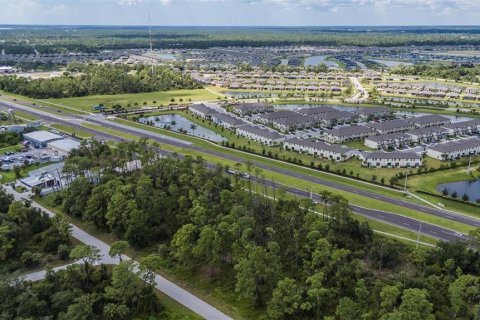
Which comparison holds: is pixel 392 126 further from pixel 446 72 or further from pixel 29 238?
pixel 446 72

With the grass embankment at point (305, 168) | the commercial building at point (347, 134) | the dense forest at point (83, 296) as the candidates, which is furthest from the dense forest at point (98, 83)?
the dense forest at point (83, 296)

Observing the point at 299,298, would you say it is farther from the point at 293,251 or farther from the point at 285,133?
the point at 285,133

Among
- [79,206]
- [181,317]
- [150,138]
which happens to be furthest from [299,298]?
[150,138]

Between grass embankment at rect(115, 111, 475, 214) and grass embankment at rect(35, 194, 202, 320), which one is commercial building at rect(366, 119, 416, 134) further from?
grass embankment at rect(35, 194, 202, 320)

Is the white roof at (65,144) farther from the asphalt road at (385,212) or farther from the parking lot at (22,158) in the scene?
the asphalt road at (385,212)

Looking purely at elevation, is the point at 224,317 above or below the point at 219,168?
below

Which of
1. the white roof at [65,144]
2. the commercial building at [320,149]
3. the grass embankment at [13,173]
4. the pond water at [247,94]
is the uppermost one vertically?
the pond water at [247,94]
